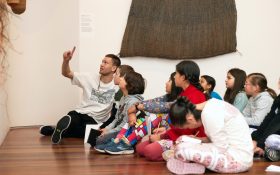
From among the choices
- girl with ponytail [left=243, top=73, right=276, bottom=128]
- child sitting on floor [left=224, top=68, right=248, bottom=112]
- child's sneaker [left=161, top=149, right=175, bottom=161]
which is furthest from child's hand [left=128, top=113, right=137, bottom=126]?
child sitting on floor [left=224, top=68, right=248, bottom=112]

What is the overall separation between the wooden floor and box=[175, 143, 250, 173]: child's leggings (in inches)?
3.8

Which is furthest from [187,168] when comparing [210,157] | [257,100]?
[257,100]

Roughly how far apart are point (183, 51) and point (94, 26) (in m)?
1.10

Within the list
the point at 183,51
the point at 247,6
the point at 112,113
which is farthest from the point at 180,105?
the point at 247,6

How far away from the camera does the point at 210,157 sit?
2.85 metres

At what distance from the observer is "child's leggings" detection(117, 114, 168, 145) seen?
146 inches

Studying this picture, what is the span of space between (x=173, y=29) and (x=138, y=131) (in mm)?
2028

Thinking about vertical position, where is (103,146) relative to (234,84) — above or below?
below

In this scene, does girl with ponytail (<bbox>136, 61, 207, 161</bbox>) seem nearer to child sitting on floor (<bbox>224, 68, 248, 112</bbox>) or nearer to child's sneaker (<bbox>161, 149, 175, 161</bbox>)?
child's sneaker (<bbox>161, 149, 175, 161</bbox>)

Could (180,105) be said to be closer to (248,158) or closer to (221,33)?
(248,158)

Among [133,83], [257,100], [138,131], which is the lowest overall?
[138,131]

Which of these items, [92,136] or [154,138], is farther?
[92,136]

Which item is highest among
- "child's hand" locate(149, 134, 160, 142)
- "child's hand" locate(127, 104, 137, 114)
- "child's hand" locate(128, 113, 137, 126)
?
"child's hand" locate(127, 104, 137, 114)

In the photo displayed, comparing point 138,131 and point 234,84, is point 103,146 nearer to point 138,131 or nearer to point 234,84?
point 138,131
